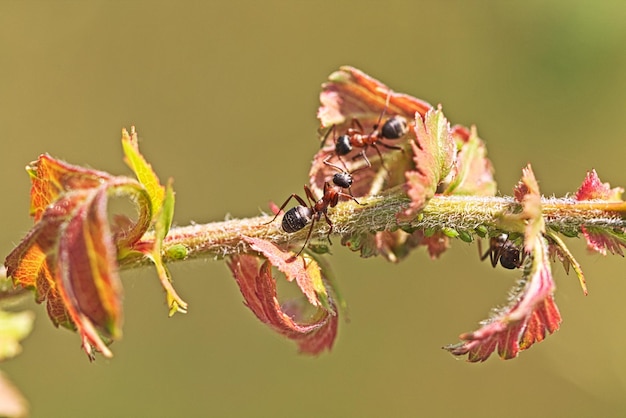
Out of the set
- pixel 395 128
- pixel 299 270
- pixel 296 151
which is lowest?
pixel 299 270

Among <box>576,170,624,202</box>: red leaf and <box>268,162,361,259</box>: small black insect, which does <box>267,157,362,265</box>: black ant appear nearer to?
<box>268,162,361,259</box>: small black insect

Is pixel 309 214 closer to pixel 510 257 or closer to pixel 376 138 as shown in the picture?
pixel 376 138

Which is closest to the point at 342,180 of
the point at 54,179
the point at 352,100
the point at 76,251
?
the point at 352,100

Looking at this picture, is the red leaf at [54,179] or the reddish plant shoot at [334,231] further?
the red leaf at [54,179]

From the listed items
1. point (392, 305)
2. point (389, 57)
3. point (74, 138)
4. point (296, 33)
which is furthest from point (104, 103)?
point (392, 305)

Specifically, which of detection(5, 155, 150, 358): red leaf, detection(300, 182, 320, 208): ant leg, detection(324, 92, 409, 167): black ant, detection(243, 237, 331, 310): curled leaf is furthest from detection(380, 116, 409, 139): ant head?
detection(5, 155, 150, 358): red leaf

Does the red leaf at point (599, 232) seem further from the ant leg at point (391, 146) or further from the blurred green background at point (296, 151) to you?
the blurred green background at point (296, 151)

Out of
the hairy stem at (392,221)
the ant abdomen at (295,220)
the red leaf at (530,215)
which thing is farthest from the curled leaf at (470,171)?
the ant abdomen at (295,220)
